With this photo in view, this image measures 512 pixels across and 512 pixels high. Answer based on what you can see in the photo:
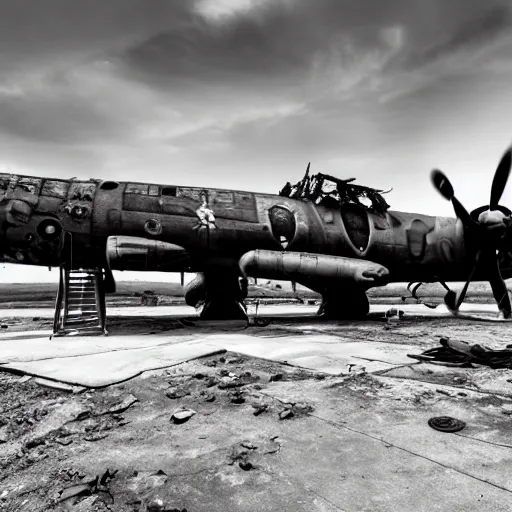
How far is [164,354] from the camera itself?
292 inches

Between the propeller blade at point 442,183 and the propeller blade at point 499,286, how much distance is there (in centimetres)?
318

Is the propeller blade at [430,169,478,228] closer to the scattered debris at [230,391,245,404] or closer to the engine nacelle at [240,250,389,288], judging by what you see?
the engine nacelle at [240,250,389,288]

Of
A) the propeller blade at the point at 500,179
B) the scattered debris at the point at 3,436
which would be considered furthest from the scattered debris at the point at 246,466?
the propeller blade at the point at 500,179

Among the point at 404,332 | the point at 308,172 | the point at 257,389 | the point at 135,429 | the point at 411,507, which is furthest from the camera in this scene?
the point at 308,172

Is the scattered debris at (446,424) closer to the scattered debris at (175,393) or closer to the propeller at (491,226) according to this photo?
the scattered debris at (175,393)

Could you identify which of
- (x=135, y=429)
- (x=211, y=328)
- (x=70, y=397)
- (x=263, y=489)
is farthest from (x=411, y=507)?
(x=211, y=328)

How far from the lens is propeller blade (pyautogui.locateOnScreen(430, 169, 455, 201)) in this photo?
587 inches

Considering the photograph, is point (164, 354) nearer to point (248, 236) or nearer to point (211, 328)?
point (211, 328)

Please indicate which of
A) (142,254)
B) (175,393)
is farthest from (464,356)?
(142,254)

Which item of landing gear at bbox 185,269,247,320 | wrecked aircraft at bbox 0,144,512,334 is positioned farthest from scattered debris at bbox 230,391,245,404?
landing gear at bbox 185,269,247,320

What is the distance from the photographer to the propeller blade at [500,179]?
14.4 meters

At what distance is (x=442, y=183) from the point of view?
14969 millimetres

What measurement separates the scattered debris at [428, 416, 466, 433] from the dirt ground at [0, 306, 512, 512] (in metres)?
0.09

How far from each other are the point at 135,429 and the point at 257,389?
70.8 inches
